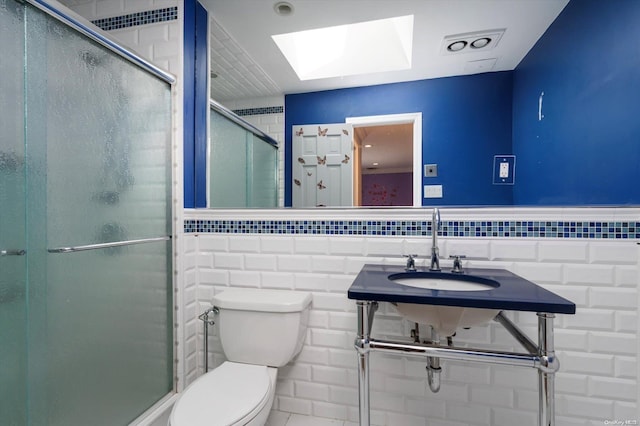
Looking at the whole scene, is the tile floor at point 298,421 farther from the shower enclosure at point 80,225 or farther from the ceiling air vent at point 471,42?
the ceiling air vent at point 471,42

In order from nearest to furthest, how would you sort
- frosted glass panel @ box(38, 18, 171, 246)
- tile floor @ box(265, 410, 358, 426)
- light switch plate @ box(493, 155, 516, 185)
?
frosted glass panel @ box(38, 18, 171, 246), light switch plate @ box(493, 155, 516, 185), tile floor @ box(265, 410, 358, 426)

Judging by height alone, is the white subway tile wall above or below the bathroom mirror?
below

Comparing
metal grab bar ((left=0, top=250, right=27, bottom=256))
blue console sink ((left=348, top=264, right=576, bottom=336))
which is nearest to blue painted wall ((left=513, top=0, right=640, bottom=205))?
blue console sink ((left=348, top=264, right=576, bottom=336))

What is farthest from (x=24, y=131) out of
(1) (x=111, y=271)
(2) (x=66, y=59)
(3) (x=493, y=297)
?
(3) (x=493, y=297)

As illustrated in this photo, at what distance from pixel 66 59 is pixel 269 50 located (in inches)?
36.7

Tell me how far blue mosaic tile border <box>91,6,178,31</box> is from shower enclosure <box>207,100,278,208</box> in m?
0.45

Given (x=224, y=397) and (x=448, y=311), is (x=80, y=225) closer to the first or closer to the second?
(x=224, y=397)

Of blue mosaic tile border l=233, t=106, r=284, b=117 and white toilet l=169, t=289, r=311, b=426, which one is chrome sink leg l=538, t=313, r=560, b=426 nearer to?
white toilet l=169, t=289, r=311, b=426

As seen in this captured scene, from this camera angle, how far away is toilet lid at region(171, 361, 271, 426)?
0.99 metres

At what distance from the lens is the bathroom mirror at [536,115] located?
1.14m

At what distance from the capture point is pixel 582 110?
122cm

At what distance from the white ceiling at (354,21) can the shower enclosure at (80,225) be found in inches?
16.9

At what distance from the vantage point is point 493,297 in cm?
92

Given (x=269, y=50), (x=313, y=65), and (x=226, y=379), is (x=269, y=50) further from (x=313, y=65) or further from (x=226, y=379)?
(x=226, y=379)
